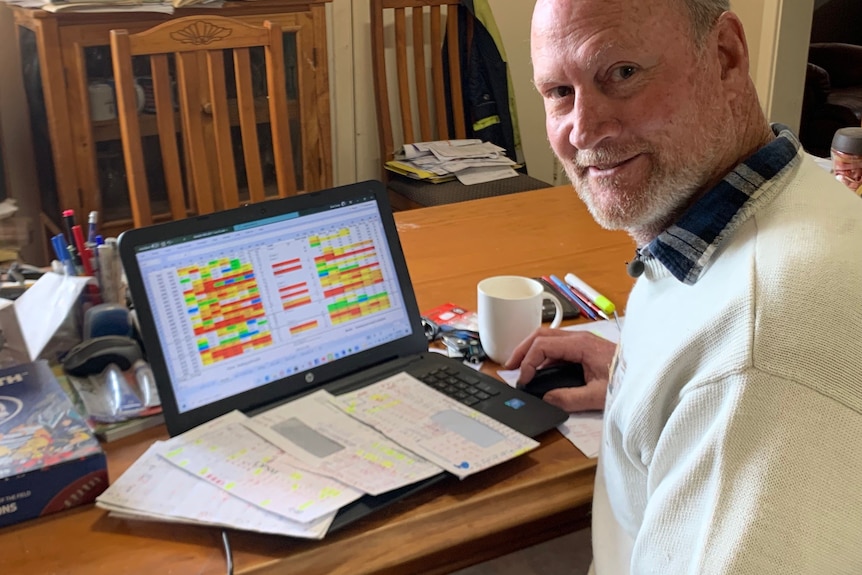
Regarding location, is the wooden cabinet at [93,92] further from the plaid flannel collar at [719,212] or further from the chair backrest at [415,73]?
the plaid flannel collar at [719,212]

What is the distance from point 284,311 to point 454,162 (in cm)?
184

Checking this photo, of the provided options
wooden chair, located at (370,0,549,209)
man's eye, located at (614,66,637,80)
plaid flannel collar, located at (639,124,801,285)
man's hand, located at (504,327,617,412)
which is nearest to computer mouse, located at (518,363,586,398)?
man's hand, located at (504,327,617,412)

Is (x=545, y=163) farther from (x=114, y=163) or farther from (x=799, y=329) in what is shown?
(x=799, y=329)

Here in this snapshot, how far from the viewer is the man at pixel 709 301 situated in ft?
2.22

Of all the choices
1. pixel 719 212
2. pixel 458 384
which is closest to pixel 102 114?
pixel 458 384

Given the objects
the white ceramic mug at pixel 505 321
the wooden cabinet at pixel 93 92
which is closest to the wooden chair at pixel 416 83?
the wooden cabinet at pixel 93 92

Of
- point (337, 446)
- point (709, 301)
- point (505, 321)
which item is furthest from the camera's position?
point (505, 321)

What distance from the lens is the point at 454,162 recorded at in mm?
2877

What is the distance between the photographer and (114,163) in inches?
99.1

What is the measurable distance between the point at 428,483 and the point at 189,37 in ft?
5.11

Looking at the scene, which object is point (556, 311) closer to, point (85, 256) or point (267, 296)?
point (267, 296)

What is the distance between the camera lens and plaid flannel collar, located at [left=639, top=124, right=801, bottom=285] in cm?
83

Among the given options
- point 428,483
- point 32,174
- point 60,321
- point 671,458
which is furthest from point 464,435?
point 32,174

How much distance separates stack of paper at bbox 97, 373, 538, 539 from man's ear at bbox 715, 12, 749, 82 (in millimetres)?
467
